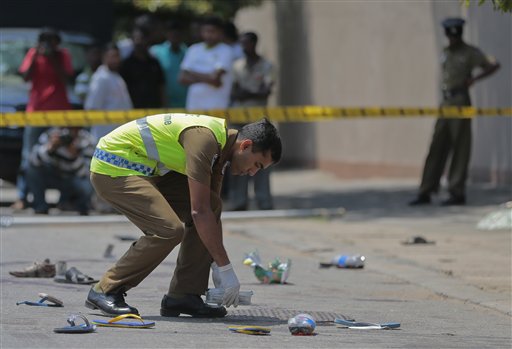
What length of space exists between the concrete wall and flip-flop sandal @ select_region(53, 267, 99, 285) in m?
8.39

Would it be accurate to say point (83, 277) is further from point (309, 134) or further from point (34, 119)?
point (309, 134)

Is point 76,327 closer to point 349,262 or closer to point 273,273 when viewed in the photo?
point 273,273

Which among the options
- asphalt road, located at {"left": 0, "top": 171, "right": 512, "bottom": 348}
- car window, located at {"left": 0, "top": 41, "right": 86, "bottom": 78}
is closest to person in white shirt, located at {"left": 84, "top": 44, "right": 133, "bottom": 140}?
asphalt road, located at {"left": 0, "top": 171, "right": 512, "bottom": 348}

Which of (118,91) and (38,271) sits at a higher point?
(118,91)

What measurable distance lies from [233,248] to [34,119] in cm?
371

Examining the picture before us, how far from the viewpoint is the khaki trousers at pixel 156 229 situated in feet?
25.0

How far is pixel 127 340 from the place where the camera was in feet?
22.9

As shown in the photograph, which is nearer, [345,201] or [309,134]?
[345,201]

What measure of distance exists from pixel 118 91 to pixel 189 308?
7518mm

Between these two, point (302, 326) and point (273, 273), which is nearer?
point (302, 326)

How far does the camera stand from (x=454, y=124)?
15188 mm

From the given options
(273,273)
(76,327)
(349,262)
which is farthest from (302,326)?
(349,262)

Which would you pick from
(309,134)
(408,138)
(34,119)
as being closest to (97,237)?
(34,119)

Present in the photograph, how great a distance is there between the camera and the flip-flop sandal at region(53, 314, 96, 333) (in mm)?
7133
